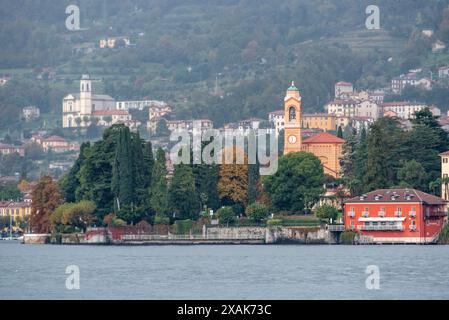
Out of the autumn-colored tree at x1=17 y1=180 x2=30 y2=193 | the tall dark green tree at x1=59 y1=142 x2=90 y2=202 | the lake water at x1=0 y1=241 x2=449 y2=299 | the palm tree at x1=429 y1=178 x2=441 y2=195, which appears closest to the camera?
the lake water at x1=0 y1=241 x2=449 y2=299

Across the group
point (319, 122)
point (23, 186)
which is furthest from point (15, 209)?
point (319, 122)

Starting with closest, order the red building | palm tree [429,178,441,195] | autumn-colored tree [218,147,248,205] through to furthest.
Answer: the red building
palm tree [429,178,441,195]
autumn-colored tree [218,147,248,205]

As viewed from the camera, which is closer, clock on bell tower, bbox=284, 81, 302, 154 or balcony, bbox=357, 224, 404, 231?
balcony, bbox=357, 224, 404, 231

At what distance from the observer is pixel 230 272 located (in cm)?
7456

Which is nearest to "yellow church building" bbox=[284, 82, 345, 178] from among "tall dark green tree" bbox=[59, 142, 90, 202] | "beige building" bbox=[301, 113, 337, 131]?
"tall dark green tree" bbox=[59, 142, 90, 202]

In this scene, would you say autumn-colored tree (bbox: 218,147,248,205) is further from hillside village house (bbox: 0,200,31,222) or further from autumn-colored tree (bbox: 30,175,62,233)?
hillside village house (bbox: 0,200,31,222)

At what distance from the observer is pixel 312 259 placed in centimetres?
8262

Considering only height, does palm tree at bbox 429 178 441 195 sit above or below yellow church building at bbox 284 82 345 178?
below

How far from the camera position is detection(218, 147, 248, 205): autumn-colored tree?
11006 centimetres

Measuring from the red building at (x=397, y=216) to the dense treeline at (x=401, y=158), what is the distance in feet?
16.7

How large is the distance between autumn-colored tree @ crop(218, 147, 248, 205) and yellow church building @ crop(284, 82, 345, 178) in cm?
2119

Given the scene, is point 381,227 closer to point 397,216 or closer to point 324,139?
point 397,216

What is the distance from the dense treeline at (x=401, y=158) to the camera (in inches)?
4176
